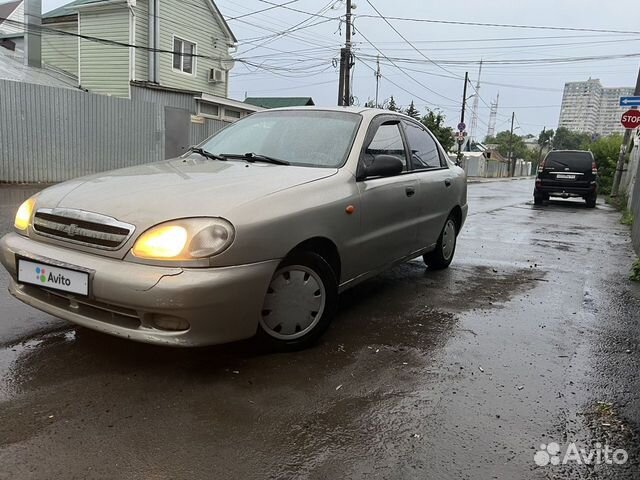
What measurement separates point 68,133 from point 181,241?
12.1 metres

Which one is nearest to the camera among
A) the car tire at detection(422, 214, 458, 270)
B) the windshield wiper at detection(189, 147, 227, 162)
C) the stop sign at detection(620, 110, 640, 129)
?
the windshield wiper at detection(189, 147, 227, 162)

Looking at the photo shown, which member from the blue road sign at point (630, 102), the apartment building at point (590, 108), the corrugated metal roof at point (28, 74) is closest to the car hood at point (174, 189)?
the corrugated metal roof at point (28, 74)

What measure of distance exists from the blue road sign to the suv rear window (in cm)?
173

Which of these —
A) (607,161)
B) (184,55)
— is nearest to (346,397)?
(184,55)

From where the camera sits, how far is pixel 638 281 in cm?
581

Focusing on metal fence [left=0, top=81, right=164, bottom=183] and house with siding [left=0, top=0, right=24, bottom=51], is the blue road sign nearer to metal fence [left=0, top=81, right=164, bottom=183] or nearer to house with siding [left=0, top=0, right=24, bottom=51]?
metal fence [left=0, top=81, right=164, bottom=183]

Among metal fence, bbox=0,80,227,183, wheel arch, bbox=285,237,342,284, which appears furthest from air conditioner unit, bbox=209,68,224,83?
wheel arch, bbox=285,237,342,284

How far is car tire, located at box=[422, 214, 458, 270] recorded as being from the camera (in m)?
5.69

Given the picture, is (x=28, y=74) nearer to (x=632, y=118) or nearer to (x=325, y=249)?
(x=325, y=249)

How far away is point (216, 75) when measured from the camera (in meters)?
22.2

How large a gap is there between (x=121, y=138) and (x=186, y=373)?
1286 cm

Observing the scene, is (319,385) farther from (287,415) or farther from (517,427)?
(517,427)

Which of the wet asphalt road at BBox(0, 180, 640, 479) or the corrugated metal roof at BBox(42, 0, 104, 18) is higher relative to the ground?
the corrugated metal roof at BBox(42, 0, 104, 18)

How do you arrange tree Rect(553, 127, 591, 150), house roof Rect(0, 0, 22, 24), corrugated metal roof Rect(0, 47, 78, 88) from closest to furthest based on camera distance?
corrugated metal roof Rect(0, 47, 78, 88)
house roof Rect(0, 0, 22, 24)
tree Rect(553, 127, 591, 150)
